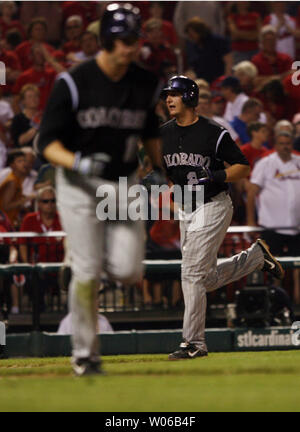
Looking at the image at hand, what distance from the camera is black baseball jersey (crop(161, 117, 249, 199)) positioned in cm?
893

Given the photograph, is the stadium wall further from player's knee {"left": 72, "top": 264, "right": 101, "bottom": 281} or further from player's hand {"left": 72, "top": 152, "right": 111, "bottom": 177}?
player's hand {"left": 72, "top": 152, "right": 111, "bottom": 177}

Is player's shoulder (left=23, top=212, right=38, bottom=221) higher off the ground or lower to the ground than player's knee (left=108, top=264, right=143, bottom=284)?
Result: higher

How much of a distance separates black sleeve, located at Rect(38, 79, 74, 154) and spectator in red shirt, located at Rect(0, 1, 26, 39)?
11306 mm

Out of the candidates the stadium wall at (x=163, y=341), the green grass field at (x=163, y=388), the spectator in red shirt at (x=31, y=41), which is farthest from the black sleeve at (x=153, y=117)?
the spectator in red shirt at (x=31, y=41)

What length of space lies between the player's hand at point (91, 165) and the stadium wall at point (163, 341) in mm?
5408

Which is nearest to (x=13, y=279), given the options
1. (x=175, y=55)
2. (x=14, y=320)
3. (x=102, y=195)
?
(x=14, y=320)

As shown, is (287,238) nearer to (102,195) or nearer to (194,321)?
(194,321)

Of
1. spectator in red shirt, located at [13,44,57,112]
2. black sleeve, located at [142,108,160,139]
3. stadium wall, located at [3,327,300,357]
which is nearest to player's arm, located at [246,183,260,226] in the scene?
stadium wall, located at [3,327,300,357]

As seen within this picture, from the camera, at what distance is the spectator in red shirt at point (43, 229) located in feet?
39.5

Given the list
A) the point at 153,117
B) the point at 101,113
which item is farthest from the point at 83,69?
the point at 153,117

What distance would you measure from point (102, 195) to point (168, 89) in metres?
2.48

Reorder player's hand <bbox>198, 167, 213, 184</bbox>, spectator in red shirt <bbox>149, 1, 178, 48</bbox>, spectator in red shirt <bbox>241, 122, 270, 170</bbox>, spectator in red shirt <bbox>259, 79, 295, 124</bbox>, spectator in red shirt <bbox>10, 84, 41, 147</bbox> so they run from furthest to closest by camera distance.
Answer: spectator in red shirt <bbox>149, 1, 178, 48</bbox>, spectator in red shirt <bbox>259, 79, 295, 124</bbox>, spectator in red shirt <bbox>10, 84, 41, 147</bbox>, spectator in red shirt <bbox>241, 122, 270, 170</bbox>, player's hand <bbox>198, 167, 213, 184</bbox>

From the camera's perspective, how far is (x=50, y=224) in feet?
41.5

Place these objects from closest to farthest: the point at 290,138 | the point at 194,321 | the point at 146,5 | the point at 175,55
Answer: the point at 194,321, the point at 290,138, the point at 175,55, the point at 146,5
